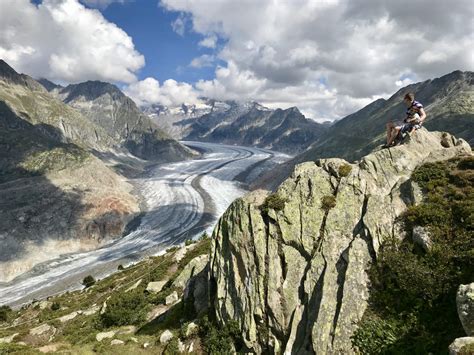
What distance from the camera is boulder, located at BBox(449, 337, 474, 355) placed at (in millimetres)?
10898

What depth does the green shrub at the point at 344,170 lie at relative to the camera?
23.2m

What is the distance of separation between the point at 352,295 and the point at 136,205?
166 m

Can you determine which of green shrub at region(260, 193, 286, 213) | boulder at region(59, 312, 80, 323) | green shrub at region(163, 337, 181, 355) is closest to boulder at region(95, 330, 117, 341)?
A: green shrub at region(163, 337, 181, 355)

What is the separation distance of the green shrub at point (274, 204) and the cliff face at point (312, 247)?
6 cm

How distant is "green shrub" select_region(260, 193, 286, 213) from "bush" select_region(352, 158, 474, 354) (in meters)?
6.56

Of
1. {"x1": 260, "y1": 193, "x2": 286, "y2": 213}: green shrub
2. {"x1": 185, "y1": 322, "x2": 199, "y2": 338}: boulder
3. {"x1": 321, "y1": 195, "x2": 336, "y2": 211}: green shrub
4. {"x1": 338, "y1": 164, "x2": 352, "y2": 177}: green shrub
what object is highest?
{"x1": 338, "y1": 164, "x2": 352, "y2": 177}: green shrub

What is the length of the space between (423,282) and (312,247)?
613 centimetres

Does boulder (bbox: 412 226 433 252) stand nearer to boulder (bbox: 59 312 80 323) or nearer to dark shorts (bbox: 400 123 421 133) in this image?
dark shorts (bbox: 400 123 421 133)

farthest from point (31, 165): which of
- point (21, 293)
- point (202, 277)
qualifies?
point (202, 277)

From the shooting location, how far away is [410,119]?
81.6ft

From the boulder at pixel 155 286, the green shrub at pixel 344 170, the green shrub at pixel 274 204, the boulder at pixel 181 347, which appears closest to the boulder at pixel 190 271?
the boulder at pixel 155 286

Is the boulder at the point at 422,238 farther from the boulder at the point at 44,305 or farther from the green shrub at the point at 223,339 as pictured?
the boulder at the point at 44,305

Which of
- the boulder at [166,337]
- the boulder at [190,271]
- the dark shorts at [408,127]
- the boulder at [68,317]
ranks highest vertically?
the dark shorts at [408,127]

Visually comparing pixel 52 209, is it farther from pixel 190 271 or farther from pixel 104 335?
pixel 104 335
